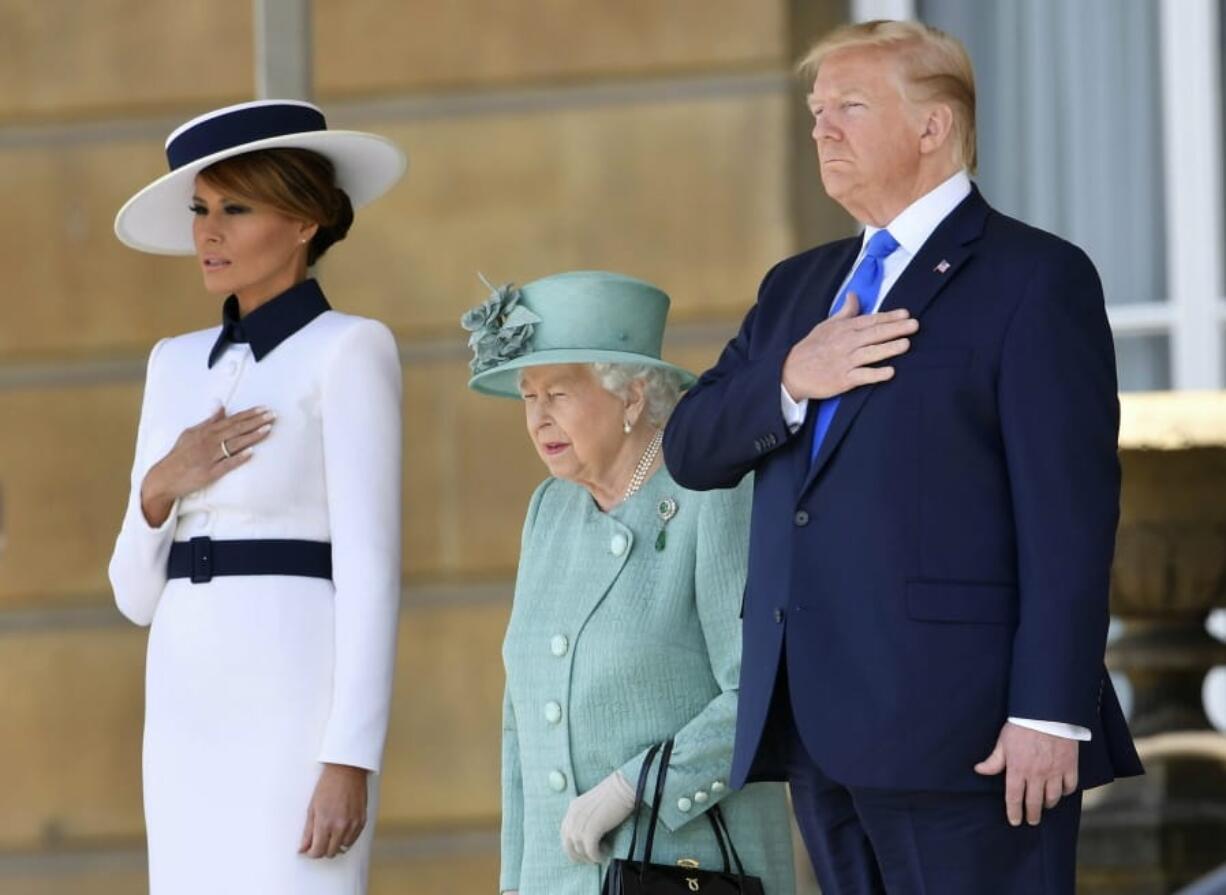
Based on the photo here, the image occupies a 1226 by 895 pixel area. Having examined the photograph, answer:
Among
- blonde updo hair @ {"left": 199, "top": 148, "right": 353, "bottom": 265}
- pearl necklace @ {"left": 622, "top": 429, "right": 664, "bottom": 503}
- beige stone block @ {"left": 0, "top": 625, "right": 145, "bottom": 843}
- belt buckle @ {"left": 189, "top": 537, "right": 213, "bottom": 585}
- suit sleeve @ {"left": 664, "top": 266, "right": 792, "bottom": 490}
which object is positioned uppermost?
blonde updo hair @ {"left": 199, "top": 148, "right": 353, "bottom": 265}

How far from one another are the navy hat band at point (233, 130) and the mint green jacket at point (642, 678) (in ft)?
2.95

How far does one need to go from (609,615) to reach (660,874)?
42cm

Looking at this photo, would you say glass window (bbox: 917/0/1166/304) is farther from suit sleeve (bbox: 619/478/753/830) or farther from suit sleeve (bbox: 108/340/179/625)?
suit sleeve (bbox: 108/340/179/625)

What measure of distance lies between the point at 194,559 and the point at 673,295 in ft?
7.52

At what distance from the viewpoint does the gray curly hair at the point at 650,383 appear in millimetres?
3484

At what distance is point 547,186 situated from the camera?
5766mm

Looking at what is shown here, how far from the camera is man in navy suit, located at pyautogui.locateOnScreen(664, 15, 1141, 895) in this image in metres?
2.78

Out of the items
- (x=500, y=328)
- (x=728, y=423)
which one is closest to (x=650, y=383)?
(x=500, y=328)

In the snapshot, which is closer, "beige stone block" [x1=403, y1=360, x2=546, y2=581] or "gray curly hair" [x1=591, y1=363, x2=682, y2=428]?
"gray curly hair" [x1=591, y1=363, x2=682, y2=428]

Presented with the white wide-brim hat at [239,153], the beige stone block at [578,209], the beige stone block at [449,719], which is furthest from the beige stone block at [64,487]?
the white wide-brim hat at [239,153]

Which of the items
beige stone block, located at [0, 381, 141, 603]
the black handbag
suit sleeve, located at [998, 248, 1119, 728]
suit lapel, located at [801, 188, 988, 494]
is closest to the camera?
suit sleeve, located at [998, 248, 1119, 728]

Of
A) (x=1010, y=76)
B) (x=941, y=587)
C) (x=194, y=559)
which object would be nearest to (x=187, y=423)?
(x=194, y=559)

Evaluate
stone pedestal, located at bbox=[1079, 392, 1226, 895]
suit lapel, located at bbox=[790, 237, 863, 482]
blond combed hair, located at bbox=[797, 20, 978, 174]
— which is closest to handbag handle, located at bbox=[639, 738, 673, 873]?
suit lapel, located at bbox=[790, 237, 863, 482]

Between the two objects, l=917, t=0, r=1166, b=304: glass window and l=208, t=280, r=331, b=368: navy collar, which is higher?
l=917, t=0, r=1166, b=304: glass window
